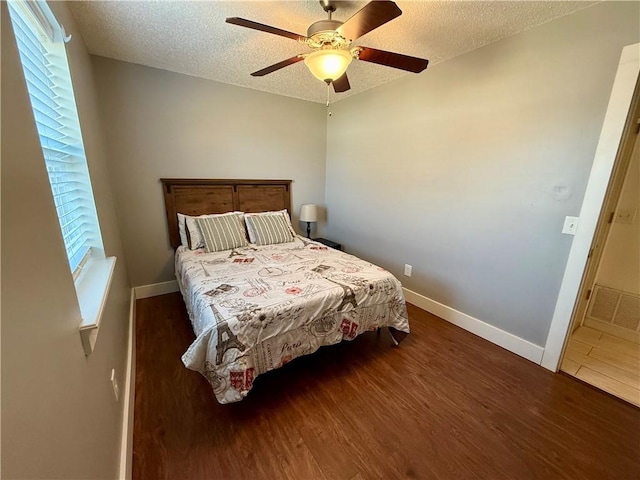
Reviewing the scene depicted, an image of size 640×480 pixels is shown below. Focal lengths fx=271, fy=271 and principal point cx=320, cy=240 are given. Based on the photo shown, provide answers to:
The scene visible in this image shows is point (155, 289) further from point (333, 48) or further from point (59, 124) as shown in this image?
point (333, 48)

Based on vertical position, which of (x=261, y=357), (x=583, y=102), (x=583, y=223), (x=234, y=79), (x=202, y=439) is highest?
(x=234, y=79)

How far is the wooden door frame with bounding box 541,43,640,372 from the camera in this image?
1.55 m

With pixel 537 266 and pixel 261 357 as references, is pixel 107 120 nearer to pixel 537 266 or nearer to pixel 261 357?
pixel 261 357

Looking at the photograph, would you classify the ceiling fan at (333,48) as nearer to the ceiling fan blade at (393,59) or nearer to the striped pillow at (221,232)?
the ceiling fan blade at (393,59)

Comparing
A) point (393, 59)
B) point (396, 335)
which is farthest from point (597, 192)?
point (396, 335)

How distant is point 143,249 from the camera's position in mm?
2912

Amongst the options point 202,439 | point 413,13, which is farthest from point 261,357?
point 413,13

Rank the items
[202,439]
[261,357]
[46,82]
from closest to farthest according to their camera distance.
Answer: [46,82]
[202,439]
[261,357]

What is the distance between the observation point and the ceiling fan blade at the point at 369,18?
1.17m

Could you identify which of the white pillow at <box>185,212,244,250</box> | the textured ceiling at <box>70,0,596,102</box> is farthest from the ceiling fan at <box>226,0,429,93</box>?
the white pillow at <box>185,212,244,250</box>

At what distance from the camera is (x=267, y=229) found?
10.1ft

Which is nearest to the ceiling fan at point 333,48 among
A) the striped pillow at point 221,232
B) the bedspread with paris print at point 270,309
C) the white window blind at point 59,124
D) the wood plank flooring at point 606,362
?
the white window blind at point 59,124

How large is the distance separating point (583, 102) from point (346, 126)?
90.1 inches

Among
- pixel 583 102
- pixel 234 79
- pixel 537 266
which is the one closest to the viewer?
pixel 583 102
